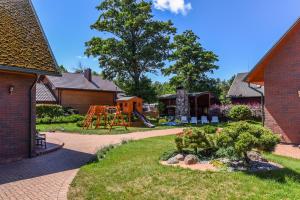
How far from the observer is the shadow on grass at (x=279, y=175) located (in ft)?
21.6

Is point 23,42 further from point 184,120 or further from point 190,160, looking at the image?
point 184,120

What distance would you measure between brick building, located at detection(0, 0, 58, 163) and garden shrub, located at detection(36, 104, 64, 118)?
52.7 feet

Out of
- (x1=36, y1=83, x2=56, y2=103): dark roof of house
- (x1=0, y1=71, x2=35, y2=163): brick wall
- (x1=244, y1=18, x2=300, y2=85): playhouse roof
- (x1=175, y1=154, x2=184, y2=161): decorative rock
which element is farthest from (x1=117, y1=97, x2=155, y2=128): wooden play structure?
(x1=175, y1=154, x2=184, y2=161): decorative rock

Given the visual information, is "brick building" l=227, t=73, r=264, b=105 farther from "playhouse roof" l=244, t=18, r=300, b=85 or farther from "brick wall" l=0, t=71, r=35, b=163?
"brick wall" l=0, t=71, r=35, b=163

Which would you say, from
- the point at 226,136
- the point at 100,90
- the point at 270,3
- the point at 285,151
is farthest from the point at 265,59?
the point at 100,90

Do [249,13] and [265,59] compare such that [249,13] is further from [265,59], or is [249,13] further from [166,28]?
[166,28]

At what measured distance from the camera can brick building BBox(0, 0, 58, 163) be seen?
8991 mm

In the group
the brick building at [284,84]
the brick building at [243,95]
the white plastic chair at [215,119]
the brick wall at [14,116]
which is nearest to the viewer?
the brick wall at [14,116]

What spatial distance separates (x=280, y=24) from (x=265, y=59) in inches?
187

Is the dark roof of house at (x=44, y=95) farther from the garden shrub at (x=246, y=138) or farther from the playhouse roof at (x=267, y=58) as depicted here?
the garden shrub at (x=246, y=138)

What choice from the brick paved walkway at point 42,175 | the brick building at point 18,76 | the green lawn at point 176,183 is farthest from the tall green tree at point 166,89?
the green lawn at point 176,183

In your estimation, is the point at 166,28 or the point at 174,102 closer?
the point at 166,28

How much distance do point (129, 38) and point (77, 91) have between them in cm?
884

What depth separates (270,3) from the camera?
45.0 feet
